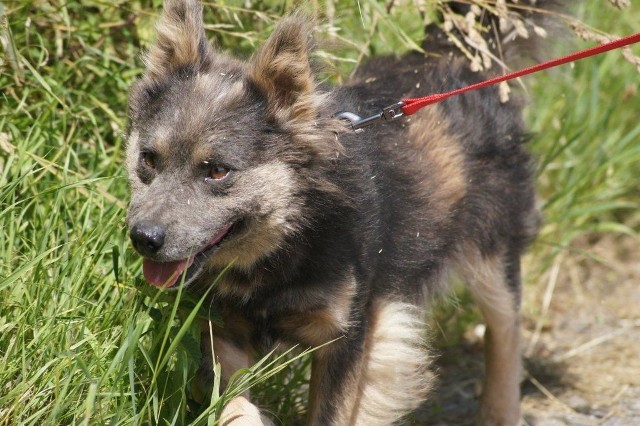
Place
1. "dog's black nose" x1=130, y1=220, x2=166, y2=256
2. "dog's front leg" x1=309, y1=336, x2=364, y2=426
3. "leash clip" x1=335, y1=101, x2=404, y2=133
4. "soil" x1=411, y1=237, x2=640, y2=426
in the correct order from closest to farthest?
1. "dog's black nose" x1=130, y1=220, x2=166, y2=256
2. "leash clip" x1=335, y1=101, x2=404, y2=133
3. "dog's front leg" x1=309, y1=336, x2=364, y2=426
4. "soil" x1=411, y1=237, x2=640, y2=426

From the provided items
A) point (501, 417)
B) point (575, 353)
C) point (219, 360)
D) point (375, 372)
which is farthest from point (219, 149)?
point (575, 353)

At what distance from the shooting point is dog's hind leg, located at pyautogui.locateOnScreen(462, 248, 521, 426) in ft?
16.5

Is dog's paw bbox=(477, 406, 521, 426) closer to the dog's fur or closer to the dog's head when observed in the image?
the dog's fur

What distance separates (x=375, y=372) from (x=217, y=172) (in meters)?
1.23

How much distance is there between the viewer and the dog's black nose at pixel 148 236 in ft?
11.0

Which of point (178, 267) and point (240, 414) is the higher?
point (178, 267)

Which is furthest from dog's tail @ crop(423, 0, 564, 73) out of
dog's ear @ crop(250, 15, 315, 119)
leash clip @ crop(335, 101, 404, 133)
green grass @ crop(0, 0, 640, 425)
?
dog's ear @ crop(250, 15, 315, 119)

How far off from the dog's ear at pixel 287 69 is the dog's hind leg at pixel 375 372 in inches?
36.0

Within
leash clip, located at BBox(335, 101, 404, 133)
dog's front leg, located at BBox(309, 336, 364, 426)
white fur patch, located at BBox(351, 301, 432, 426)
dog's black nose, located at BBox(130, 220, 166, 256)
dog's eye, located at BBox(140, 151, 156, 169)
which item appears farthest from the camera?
white fur patch, located at BBox(351, 301, 432, 426)

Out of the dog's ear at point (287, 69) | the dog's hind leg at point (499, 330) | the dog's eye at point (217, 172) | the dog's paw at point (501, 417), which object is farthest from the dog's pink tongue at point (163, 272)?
the dog's paw at point (501, 417)

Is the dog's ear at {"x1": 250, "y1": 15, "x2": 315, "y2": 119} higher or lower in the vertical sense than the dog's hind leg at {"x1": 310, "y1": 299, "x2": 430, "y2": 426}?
higher

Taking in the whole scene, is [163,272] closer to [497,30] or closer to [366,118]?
[366,118]

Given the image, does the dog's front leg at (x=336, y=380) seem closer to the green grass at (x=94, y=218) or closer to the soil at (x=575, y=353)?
the green grass at (x=94, y=218)

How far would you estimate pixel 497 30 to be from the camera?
5.06m
